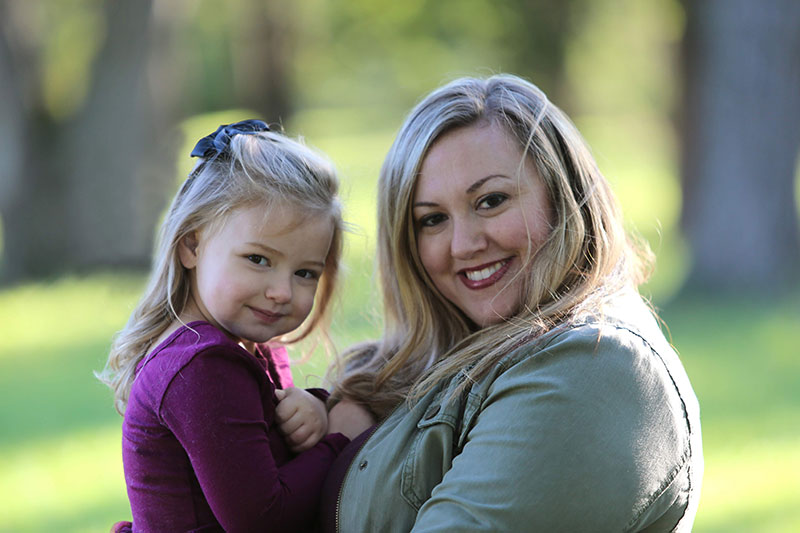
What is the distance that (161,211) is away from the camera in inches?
455

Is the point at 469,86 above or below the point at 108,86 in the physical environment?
below

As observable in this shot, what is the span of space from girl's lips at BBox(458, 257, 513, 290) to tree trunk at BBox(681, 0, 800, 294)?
774 centimetres

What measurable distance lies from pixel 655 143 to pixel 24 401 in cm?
2385

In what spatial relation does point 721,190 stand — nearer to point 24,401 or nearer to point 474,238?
point 24,401

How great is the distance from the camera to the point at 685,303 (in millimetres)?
9570

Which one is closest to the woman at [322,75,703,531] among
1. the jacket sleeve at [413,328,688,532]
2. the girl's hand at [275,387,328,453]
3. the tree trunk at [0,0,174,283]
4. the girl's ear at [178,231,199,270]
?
the jacket sleeve at [413,328,688,532]

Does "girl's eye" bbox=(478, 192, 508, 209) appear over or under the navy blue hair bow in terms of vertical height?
under

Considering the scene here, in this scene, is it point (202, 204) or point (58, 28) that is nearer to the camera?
point (202, 204)

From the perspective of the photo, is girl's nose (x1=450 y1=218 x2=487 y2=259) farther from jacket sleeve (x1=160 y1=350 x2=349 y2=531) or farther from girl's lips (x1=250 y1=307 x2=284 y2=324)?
jacket sleeve (x1=160 y1=350 x2=349 y2=531)

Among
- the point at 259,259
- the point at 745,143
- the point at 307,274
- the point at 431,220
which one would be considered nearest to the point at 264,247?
the point at 259,259

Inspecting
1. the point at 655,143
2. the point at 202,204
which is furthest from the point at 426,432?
the point at 655,143

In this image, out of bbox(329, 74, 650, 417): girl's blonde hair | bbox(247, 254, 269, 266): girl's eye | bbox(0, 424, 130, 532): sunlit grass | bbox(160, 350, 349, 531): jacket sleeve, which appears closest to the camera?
bbox(160, 350, 349, 531): jacket sleeve

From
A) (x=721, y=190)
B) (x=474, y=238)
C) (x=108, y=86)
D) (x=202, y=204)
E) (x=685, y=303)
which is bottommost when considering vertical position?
(x=685, y=303)

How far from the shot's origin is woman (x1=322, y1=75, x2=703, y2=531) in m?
1.86
